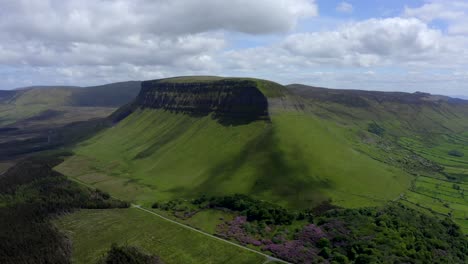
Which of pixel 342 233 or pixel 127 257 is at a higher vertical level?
pixel 342 233

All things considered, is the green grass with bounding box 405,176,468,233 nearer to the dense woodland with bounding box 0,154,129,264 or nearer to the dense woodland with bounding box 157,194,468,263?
the dense woodland with bounding box 157,194,468,263

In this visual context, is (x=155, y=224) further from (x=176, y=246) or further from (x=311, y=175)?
(x=311, y=175)

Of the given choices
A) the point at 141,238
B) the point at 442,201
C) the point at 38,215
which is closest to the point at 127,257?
the point at 141,238

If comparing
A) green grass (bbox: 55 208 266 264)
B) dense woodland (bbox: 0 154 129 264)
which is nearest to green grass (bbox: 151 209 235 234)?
green grass (bbox: 55 208 266 264)

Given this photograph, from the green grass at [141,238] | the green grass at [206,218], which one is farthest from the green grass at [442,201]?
the green grass at [141,238]

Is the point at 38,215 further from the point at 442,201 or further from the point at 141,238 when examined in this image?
the point at 442,201

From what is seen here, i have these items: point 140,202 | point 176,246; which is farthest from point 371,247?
point 140,202
